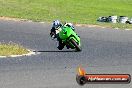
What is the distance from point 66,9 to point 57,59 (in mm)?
31864

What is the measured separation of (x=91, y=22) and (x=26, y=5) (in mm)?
13480

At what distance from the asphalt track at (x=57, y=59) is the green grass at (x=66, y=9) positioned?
6.89 m

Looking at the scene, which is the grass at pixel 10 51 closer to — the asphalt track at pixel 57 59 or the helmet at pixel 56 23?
the asphalt track at pixel 57 59

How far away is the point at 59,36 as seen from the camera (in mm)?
11766

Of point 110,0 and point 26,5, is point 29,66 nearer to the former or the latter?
point 26,5

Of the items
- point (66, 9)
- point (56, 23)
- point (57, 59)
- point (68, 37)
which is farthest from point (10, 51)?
point (66, 9)

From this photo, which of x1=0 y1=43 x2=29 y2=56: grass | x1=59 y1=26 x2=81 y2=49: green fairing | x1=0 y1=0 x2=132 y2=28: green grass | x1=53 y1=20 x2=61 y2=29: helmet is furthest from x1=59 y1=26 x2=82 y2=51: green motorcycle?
x1=0 y1=0 x2=132 y2=28: green grass

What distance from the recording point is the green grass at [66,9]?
148 feet

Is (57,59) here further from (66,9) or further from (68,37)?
Result: (66,9)

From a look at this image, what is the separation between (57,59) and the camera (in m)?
22.7

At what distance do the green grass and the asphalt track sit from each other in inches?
271

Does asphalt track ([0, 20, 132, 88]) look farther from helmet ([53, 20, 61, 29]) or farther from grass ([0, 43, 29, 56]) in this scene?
helmet ([53, 20, 61, 29])

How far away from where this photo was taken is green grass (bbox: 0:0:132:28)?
148 feet

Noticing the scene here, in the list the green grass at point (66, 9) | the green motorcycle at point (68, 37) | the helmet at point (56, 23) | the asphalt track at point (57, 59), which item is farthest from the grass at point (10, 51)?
the green grass at point (66, 9)
